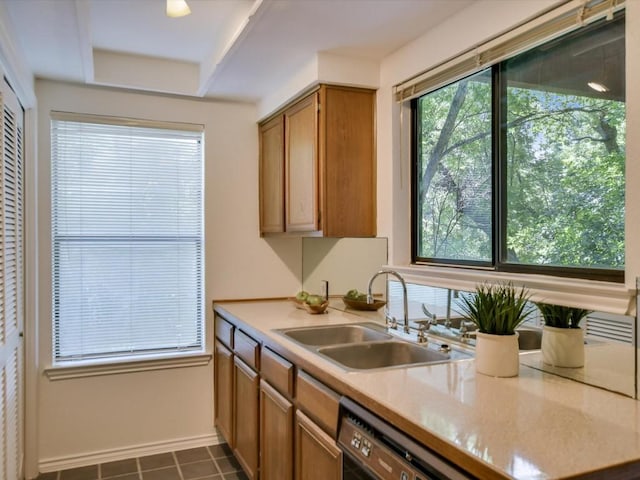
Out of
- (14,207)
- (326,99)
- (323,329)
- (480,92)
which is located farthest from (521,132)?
(14,207)

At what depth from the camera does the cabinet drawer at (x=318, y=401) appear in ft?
→ 5.23

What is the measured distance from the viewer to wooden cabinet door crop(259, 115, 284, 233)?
3.11 metres

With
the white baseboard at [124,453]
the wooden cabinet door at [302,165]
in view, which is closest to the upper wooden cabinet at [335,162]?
the wooden cabinet door at [302,165]

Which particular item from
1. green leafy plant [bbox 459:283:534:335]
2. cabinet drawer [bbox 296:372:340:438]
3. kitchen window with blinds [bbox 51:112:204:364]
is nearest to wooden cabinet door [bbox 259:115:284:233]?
kitchen window with blinds [bbox 51:112:204:364]

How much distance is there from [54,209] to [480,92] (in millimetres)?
2502

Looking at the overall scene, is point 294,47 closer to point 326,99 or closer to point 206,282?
point 326,99

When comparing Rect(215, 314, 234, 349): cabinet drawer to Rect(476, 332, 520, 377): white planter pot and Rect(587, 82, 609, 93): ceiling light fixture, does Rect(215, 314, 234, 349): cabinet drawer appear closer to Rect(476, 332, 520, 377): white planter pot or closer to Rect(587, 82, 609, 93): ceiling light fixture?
Rect(476, 332, 520, 377): white planter pot

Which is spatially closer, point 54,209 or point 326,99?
point 326,99

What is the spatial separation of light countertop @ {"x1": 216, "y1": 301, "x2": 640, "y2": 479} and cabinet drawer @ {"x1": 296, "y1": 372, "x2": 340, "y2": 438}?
1.7 inches

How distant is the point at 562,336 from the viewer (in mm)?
1575

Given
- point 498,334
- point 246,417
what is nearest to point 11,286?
point 246,417

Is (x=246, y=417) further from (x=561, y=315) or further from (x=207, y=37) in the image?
(x=207, y=37)

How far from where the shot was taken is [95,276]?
305 centimetres

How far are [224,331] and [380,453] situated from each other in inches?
74.6
